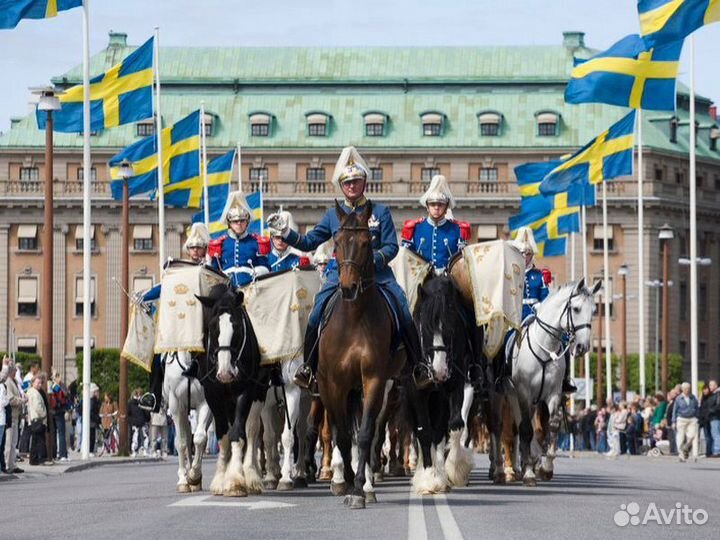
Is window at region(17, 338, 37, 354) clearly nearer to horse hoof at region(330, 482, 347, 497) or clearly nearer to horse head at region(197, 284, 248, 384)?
horse head at region(197, 284, 248, 384)

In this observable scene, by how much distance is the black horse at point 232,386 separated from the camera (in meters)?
24.9

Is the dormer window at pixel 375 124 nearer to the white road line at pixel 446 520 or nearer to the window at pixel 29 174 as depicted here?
the window at pixel 29 174

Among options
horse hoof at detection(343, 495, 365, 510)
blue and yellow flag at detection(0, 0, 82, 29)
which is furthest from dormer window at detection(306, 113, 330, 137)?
horse hoof at detection(343, 495, 365, 510)

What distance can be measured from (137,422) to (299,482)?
120 ft

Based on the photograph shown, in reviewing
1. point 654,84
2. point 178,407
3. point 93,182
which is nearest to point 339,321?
point 178,407

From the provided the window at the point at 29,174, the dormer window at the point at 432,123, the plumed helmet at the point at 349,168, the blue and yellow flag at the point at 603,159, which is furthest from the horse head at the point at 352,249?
the window at the point at 29,174

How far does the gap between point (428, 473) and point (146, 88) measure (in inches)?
1020

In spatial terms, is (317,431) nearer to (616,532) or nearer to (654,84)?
(616,532)

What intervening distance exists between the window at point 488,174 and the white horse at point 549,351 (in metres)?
108

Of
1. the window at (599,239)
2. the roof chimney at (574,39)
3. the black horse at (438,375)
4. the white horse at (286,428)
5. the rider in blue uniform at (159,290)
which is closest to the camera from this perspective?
the black horse at (438,375)

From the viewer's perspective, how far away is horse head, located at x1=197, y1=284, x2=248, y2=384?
2503 cm

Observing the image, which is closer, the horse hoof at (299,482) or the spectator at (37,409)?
the horse hoof at (299,482)

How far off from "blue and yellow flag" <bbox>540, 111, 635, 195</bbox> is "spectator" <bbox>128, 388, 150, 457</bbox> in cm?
1311

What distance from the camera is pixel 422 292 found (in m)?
25.1
